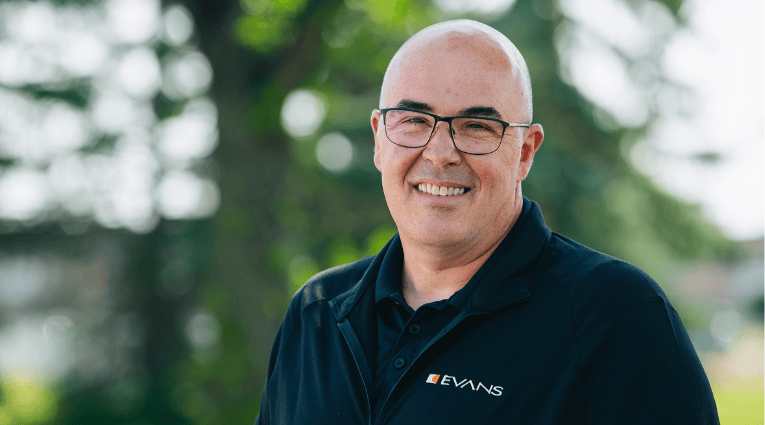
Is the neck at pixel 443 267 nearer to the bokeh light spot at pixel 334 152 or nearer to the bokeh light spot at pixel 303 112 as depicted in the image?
the bokeh light spot at pixel 303 112

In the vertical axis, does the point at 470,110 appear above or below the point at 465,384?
above

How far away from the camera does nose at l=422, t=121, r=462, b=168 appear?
185cm

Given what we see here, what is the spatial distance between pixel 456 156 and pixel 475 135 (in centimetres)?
9

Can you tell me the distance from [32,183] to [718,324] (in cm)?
1068

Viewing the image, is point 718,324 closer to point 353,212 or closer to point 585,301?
point 353,212

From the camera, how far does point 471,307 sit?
5.67 feet

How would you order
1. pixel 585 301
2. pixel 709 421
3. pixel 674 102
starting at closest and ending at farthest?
pixel 709 421 < pixel 585 301 < pixel 674 102

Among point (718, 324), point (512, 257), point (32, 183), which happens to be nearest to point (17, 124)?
point (32, 183)

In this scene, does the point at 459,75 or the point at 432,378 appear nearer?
the point at 432,378

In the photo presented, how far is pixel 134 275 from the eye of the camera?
400 inches

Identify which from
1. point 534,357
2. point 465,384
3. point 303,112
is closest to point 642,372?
point 534,357

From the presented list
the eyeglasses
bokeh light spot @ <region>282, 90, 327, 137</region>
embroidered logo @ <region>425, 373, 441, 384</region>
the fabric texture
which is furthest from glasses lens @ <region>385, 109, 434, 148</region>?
bokeh light spot @ <region>282, 90, 327, 137</region>

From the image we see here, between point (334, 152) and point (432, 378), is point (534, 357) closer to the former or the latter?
point (432, 378)

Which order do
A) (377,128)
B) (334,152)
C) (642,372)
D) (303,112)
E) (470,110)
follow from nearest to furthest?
1. (642,372)
2. (470,110)
3. (377,128)
4. (303,112)
5. (334,152)
